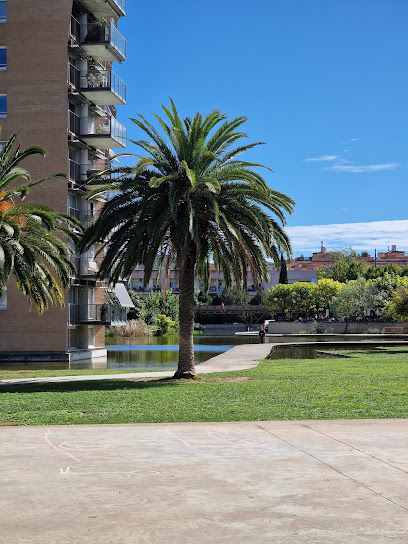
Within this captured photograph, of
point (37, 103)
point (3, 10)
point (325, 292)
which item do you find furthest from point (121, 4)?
point (325, 292)

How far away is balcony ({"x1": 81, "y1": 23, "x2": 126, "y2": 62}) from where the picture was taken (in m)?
43.8

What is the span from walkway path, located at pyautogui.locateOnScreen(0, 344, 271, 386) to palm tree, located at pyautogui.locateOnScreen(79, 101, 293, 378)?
3623 mm

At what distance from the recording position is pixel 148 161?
2292 cm

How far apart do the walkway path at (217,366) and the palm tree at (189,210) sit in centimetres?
362

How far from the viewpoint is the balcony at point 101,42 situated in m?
43.8

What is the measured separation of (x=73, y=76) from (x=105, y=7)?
516 cm

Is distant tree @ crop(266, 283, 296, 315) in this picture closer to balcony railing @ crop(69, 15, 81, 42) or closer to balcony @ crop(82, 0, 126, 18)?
balcony @ crop(82, 0, 126, 18)

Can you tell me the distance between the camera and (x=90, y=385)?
22.8 m

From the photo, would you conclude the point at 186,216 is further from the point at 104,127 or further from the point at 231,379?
the point at 104,127

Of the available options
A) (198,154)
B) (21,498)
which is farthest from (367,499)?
(198,154)

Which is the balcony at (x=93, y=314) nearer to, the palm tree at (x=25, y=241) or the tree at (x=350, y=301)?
the palm tree at (x=25, y=241)

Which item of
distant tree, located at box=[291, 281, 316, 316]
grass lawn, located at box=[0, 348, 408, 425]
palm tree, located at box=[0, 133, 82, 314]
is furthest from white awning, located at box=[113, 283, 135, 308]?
distant tree, located at box=[291, 281, 316, 316]

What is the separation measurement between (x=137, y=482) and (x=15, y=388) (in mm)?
15009

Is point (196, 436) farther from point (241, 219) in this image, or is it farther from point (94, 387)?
point (241, 219)
